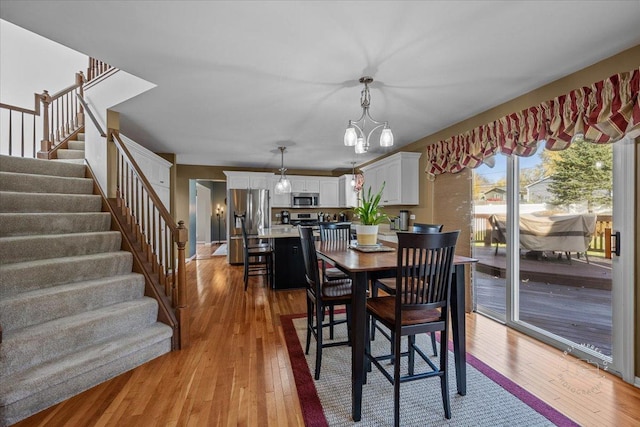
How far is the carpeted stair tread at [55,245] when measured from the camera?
2.18 meters

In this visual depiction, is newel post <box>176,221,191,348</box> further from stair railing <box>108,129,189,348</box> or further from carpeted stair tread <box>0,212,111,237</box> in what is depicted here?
carpeted stair tread <box>0,212,111,237</box>

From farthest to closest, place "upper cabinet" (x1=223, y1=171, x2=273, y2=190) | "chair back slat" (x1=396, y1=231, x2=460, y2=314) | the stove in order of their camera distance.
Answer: the stove, "upper cabinet" (x1=223, y1=171, x2=273, y2=190), "chair back slat" (x1=396, y1=231, x2=460, y2=314)

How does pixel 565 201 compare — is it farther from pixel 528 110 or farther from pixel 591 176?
pixel 528 110

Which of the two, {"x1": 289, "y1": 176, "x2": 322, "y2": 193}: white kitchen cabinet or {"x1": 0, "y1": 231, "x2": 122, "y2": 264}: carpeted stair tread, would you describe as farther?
{"x1": 289, "y1": 176, "x2": 322, "y2": 193}: white kitchen cabinet

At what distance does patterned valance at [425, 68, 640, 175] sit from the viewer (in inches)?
74.6

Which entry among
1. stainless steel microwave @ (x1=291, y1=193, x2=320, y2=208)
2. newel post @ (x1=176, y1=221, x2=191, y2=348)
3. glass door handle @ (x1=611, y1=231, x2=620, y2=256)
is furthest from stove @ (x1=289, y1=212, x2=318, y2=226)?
glass door handle @ (x1=611, y1=231, x2=620, y2=256)

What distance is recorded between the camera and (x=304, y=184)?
718 cm

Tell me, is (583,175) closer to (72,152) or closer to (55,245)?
(55,245)

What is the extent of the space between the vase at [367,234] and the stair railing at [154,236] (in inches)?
60.3

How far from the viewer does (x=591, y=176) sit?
2377mm

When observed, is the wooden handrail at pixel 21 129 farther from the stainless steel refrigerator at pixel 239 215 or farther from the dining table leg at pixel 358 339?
the dining table leg at pixel 358 339

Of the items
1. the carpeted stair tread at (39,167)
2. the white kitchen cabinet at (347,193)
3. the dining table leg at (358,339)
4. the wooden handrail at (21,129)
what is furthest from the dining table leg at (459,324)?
the wooden handrail at (21,129)

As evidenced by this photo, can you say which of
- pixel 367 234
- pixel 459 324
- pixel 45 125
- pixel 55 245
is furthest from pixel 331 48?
pixel 45 125

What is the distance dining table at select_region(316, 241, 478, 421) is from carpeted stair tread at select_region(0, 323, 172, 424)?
158 cm
